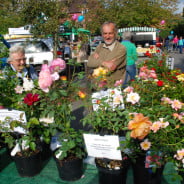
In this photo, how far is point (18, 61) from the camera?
2.57 m

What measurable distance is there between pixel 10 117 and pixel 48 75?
2.37ft

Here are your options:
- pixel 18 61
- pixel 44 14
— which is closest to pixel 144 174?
pixel 18 61

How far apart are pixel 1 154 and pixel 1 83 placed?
108 cm

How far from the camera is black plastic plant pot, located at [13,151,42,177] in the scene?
2135 mm


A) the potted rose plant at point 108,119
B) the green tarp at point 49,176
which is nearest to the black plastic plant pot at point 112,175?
the potted rose plant at point 108,119

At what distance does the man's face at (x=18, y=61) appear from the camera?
2547 mm

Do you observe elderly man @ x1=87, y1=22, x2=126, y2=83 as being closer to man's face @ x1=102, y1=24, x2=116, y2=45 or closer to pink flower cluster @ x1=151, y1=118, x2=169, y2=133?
man's face @ x1=102, y1=24, x2=116, y2=45

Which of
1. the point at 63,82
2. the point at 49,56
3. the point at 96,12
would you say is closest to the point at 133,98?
the point at 63,82

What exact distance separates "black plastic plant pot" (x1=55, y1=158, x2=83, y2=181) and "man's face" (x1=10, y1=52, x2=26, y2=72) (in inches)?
46.8

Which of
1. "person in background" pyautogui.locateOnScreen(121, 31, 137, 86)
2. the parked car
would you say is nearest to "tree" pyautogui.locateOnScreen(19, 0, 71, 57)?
the parked car

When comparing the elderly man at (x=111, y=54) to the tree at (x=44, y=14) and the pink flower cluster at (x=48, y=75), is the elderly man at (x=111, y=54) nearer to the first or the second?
the pink flower cluster at (x=48, y=75)

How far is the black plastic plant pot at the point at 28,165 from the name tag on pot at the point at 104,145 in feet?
2.56

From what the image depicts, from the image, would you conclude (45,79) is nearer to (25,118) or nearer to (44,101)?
(44,101)

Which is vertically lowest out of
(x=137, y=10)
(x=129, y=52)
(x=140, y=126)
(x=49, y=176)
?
(x=49, y=176)
